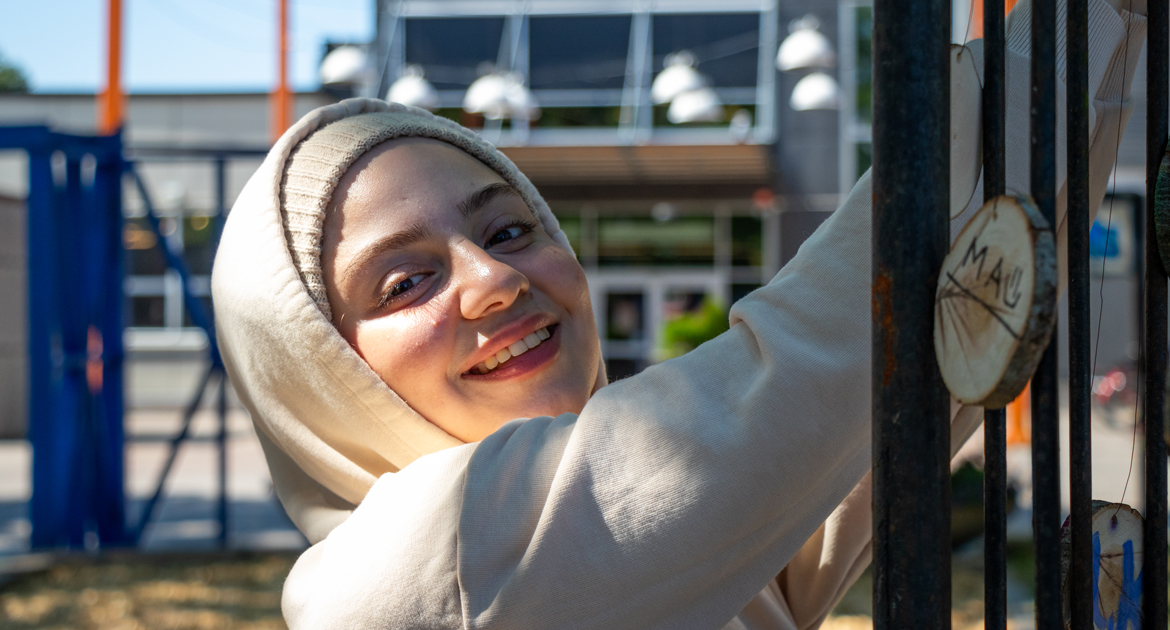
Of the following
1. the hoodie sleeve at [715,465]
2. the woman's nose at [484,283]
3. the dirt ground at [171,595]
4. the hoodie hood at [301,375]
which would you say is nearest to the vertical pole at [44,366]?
the dirt ground at [171,595]

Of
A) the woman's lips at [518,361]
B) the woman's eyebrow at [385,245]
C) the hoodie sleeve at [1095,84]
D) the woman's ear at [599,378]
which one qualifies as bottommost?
the woman's ear at [599,378]

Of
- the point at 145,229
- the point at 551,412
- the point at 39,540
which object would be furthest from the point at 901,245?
the point at 145,229

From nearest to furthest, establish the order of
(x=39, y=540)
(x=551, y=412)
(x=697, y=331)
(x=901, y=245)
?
1. (x=901, y=245)
2. (x=551, y=412)
3. (x=39, y=540)
4. (x=697, y=331)

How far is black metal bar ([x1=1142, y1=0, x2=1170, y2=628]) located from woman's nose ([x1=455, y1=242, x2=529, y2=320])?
0.63 meters

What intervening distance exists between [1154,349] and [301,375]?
2.84ft

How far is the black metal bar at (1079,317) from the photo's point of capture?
0.70m

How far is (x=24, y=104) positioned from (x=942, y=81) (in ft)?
59.4

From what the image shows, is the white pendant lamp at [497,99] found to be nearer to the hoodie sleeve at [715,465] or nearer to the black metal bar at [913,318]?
the hoodie sleeve at [715,465]

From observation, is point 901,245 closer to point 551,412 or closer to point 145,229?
point 551,412

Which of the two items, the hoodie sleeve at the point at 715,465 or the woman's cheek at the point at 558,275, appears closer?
the hoodie sleeve at the point at 715,465

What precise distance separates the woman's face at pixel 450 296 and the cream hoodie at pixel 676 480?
0.18 meters

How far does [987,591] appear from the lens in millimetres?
705

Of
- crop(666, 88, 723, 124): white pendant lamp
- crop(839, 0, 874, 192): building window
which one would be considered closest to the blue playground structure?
crop(666, 88, 723, 124): white pendant lamp

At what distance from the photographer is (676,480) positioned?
0.74 m
